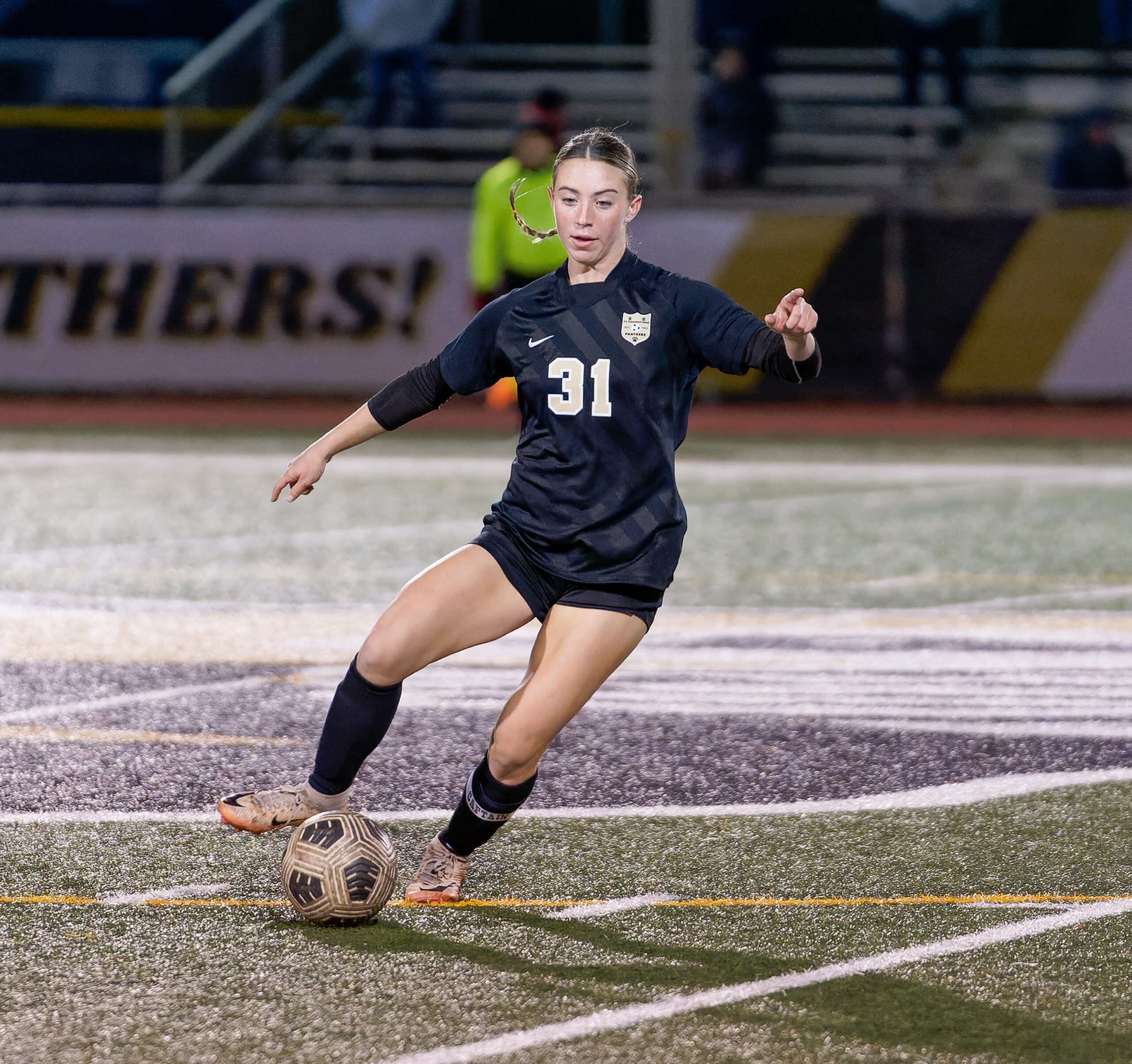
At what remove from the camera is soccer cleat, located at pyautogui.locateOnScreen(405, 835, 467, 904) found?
15.8ft

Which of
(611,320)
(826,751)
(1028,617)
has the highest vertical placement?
(611,320)

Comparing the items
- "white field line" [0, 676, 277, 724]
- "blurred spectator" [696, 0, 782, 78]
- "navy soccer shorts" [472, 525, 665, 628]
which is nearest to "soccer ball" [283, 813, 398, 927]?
"navy soccer shorts" [472, 525, 665, 628]

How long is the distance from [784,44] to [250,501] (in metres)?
12.3

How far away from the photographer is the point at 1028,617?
349 inches

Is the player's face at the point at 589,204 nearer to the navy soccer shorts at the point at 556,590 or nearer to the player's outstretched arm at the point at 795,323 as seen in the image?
the player's outstretched arm at the point at 795,323

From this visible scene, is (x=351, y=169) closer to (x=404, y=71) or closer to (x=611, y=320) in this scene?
(x=404, y=71)

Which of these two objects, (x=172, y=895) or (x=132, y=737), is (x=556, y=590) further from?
(x=132, y=737)

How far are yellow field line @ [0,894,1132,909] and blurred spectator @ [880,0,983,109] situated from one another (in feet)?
54.4

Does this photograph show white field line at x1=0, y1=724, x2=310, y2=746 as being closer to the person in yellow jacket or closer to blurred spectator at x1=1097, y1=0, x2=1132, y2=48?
the person in yellow jacket

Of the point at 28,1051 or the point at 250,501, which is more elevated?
the point at 28,1051

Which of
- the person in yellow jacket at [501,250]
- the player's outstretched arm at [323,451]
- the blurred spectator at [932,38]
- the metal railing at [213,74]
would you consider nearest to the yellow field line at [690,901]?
the player's outstretched arm at [323,451]

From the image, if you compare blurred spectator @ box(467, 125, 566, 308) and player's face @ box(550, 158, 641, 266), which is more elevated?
player's face @ box(550, 158, 641, 266)

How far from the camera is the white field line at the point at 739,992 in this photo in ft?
12.6

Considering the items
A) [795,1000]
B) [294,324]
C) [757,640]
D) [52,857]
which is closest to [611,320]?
[795,1000]
